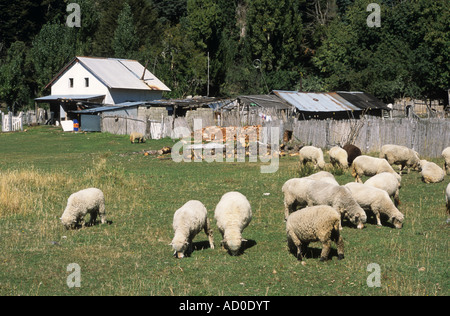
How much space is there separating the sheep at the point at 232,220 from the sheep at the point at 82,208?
3.41 metres

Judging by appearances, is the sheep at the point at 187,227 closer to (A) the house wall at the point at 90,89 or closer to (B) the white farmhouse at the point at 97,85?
(B) the white farmhouse at the point at 97,85

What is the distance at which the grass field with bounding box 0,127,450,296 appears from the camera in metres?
8.23

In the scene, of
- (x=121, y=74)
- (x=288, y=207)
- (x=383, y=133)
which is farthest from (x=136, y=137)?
(x=288, y=207)

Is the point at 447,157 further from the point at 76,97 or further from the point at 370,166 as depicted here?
the point at 76,97

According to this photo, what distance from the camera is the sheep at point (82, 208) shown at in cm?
1221

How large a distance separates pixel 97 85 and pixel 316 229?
43.7m

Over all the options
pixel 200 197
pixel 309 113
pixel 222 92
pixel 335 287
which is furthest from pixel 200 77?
pixel 335 287

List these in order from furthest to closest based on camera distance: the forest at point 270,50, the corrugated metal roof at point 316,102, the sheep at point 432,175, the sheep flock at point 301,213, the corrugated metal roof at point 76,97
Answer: the forest at point 270,50 → the corrugated metal roof at point 76,97 → the corrugated metal roof at point 316,102 → the sheep at point 432,175 → the sheep flock at point 301,213

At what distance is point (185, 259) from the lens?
968 centimetres

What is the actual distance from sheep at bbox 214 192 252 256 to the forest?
39.7 meters

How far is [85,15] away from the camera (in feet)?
205

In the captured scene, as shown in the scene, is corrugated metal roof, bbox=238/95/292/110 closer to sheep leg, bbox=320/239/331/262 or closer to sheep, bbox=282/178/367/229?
sheep, bbox=282/178/367/229

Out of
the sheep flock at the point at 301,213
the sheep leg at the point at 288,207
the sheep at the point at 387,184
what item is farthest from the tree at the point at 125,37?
the sheep leg at the point at 288,207
